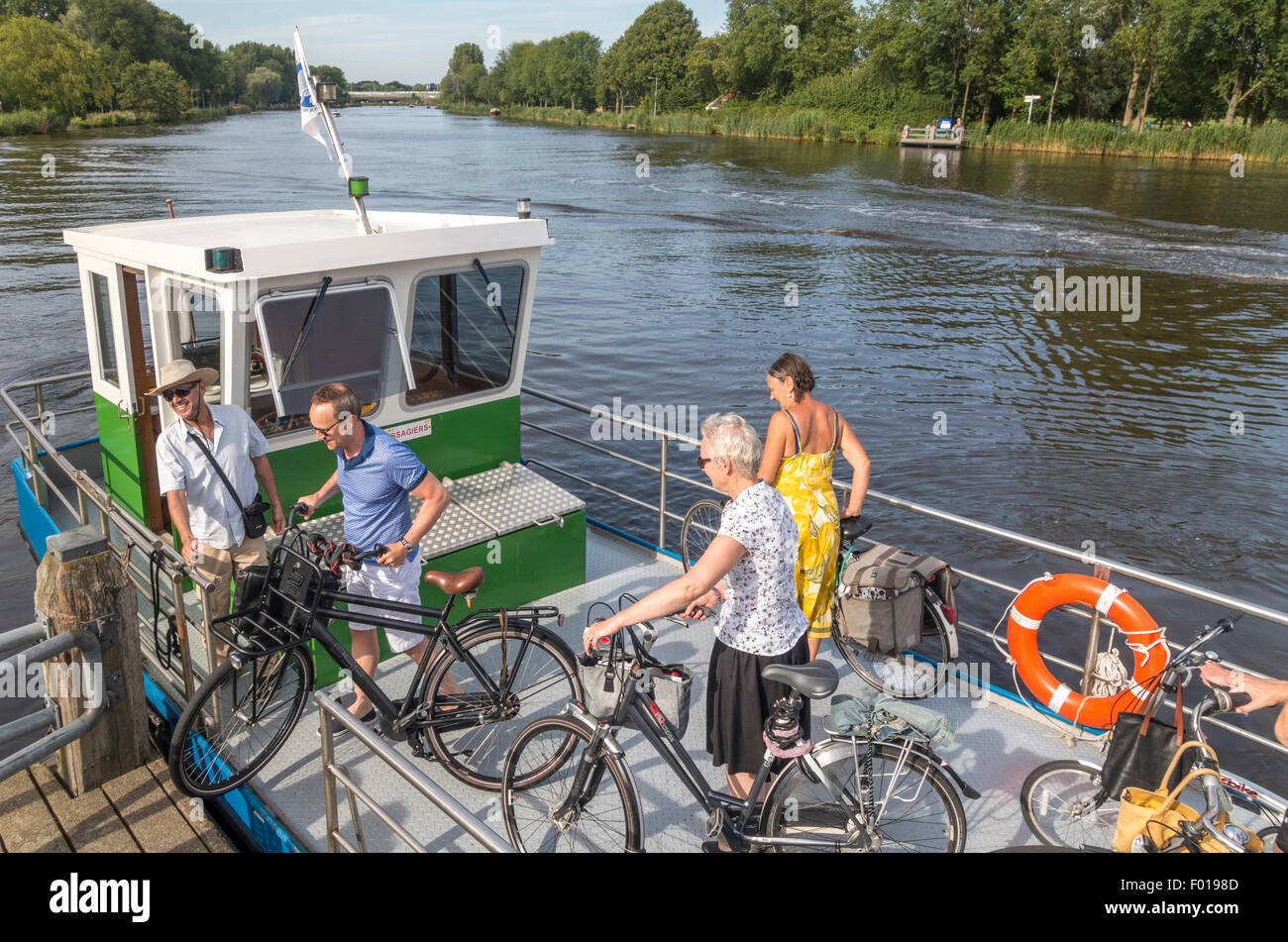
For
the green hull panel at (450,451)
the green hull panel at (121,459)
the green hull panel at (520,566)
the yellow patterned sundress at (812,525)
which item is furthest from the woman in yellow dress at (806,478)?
the green hull panel at (121,459)

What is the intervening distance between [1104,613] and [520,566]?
11.3 feet

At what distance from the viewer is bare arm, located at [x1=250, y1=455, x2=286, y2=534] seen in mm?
5230

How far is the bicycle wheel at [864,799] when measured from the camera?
12.0ft

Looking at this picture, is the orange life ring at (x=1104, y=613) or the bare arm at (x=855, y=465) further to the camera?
the bare arm at (x=855, y=465)

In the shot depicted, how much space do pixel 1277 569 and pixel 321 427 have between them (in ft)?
40.1

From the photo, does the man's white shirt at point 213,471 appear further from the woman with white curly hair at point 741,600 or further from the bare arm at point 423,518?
the woman with white curly hair at point 741,600

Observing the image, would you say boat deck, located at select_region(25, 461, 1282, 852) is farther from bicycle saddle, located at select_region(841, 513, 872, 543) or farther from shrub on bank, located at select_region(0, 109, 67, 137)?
shrub on bank, located at select_region(0, 109, 67, 137)

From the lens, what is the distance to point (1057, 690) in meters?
4.92

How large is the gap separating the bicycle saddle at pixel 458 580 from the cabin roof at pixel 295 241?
A: 1.96 m

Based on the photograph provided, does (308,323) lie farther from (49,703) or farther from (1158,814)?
(1158,814)

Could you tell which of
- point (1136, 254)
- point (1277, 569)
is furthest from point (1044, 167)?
point (1277, 569)

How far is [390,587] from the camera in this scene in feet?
15.9

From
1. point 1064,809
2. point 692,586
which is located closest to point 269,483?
point 692,586
